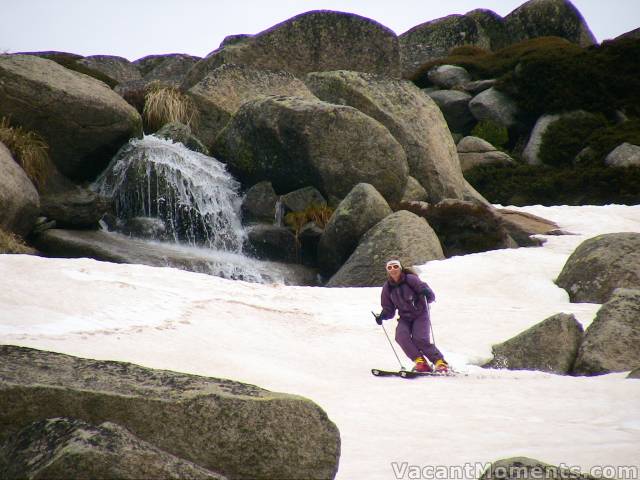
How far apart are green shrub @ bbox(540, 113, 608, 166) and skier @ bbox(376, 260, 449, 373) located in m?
20.6

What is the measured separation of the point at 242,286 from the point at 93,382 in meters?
9.31

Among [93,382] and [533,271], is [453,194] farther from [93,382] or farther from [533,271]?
[93,382]

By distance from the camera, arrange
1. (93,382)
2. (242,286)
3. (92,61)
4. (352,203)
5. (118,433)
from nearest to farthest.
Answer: (118,433)
(93,382)
(242,286)
(352,203)
(92,61)

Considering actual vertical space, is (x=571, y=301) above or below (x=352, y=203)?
below

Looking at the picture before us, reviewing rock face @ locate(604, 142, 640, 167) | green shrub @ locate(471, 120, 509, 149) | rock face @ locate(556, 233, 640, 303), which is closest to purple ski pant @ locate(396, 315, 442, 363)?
rock face @ locate(556, 233, 640, 303)

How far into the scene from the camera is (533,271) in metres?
16.1

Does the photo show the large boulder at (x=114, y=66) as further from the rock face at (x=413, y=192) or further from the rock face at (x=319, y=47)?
the rock face at (x=413, y=192)

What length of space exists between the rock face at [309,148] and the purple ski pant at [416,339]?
30.2ft

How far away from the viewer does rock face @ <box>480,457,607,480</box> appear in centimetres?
386

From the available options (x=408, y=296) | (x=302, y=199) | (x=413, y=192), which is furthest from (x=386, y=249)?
(x=408, y=296)

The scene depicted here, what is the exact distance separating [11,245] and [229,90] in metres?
10.3

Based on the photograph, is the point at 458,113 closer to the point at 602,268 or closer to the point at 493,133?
the point at 493,133

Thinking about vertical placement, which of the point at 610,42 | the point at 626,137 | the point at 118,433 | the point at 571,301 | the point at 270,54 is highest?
the point at 610,42

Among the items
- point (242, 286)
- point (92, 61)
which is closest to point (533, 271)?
point (242, 286)
